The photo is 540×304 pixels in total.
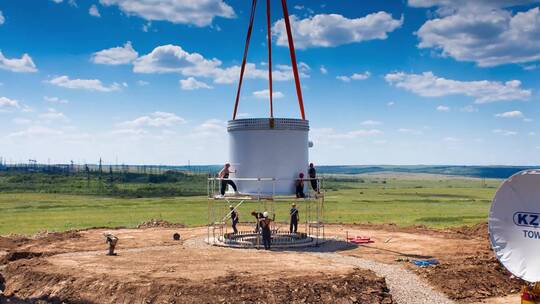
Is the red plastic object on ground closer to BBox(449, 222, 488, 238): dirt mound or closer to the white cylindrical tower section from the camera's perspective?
the white cylindrical tower section

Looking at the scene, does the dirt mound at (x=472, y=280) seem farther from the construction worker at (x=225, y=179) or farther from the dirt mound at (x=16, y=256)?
the dirt mound at (x=16, y=256)

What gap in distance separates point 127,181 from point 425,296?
178m

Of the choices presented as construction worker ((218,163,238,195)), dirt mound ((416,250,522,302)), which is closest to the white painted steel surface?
dirt mound ((416,250,522,302))

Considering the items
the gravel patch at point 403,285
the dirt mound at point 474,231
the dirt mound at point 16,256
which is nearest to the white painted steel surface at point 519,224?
the gravel patch at point 403,285

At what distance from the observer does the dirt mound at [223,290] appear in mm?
24547

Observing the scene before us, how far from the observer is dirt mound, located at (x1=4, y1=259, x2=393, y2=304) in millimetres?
24547

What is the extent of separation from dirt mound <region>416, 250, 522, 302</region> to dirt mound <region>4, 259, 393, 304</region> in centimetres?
331

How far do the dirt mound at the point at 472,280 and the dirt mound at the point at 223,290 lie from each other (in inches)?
130

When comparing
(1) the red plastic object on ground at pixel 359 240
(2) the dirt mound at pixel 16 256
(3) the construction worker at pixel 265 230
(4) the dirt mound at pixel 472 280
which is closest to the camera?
(4) the dirt mound at pixel 472 280

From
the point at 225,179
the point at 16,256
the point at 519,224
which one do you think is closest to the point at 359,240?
the point at 225,179

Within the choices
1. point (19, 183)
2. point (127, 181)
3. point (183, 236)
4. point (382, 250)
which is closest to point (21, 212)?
point (183, 236)

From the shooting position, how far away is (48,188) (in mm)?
141375

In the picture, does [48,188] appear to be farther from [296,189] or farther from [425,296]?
[425,296]

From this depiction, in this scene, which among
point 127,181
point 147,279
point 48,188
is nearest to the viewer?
point 147,279
